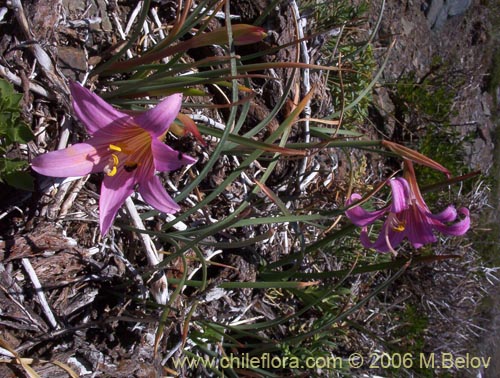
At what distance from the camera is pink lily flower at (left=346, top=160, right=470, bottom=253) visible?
4.42 feet

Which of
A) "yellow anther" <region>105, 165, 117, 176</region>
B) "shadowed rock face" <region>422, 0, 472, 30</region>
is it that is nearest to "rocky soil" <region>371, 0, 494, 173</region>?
"shadowed rock face" <region>422, 0, 472, 30</region>

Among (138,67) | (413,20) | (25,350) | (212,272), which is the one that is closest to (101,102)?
(138,67)

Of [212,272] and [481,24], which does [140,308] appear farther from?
[481,24]

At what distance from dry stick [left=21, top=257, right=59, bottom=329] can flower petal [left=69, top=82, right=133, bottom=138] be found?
39cm

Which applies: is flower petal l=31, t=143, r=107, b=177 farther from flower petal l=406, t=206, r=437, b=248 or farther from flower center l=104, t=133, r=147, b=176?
flower petal l=406, t=206, r=437, b=248

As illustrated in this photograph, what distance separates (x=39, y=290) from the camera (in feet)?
3.95

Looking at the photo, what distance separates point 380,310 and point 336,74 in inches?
47.2

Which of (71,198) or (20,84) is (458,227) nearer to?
(71,198)

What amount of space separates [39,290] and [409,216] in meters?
1.02

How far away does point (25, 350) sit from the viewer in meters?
1.21

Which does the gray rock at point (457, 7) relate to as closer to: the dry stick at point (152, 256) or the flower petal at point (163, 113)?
the dry stick at point (152, 256)

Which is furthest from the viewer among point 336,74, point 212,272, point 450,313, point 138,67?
point 450,313

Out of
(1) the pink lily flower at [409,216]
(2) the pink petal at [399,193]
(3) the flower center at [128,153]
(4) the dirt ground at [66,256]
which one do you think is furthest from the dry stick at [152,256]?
(2) the pink petal at [399,193]

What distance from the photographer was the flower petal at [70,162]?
97 cm
